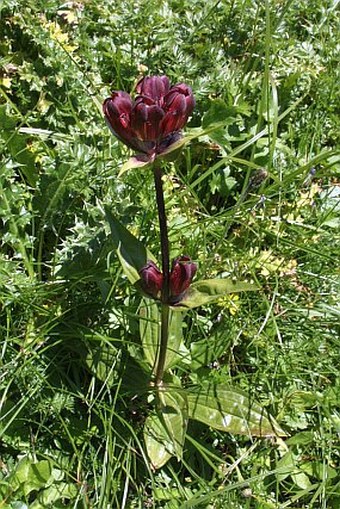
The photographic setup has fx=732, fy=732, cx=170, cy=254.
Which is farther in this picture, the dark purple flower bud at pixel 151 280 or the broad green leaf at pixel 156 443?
the broad green leaf at pixel 156 443

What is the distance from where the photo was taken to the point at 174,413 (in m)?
1.79

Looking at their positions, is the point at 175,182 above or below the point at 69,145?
below

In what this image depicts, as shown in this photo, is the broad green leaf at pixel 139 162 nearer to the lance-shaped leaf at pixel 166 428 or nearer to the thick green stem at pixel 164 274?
the thick green stem at pixel 164 274

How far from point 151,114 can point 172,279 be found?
40cm

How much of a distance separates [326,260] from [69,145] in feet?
2.56

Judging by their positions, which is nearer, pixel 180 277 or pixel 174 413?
pixel 180 277

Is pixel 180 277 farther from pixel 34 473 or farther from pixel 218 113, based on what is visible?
pixel 218 113

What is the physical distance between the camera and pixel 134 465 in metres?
1.69

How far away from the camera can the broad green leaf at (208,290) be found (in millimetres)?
1594

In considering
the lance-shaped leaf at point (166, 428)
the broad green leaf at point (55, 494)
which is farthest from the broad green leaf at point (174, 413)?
the broad green leaf at point (55, 494)

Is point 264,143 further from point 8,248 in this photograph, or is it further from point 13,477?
point 13,477

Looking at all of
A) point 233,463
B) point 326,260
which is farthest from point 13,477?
point 326,260

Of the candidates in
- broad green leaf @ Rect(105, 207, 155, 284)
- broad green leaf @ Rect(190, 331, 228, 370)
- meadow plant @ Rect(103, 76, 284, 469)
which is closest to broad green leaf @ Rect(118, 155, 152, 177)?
meadow plant @ Rect(103, 76, 284, 469)

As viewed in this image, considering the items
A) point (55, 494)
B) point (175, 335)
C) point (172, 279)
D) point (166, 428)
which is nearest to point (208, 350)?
point (175, 335)
